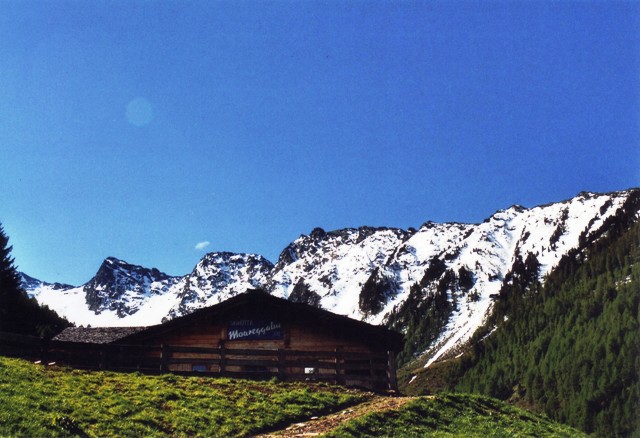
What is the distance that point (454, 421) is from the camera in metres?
21.3

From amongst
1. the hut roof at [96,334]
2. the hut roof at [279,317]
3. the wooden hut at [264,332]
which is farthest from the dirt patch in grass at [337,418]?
the hut roof at [96,334]

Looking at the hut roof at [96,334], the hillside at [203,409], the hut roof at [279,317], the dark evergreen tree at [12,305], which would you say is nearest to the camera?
the hillside at [203,409]

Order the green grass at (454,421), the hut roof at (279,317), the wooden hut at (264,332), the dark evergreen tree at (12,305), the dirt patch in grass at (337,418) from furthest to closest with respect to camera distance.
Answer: the dark evergreen tree at (12,305) → the hut roof at (279,317) → the wooden hut at (264,332) → the green grass at (454,421) → the dirt patch in grass at (337,418)

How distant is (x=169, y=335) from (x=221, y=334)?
307 cm

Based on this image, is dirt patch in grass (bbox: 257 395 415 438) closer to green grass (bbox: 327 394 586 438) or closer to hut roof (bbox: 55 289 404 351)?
green grass (bbox: 327 394 586 438)

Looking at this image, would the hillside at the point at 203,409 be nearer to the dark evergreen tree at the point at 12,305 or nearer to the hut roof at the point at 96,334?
the hut roof at the point at 96,334

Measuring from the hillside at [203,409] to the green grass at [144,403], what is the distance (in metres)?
0.03

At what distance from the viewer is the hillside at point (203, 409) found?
1581cm

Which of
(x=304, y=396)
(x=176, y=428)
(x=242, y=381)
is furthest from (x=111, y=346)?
(x=176, y=428)

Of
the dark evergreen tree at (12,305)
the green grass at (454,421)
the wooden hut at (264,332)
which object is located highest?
the dark evergreen tree at (12,305)

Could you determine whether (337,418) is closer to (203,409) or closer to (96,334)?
(203,409)

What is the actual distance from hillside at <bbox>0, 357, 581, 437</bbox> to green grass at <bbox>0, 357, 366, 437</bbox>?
1.0 inches

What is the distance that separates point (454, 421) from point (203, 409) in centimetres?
857

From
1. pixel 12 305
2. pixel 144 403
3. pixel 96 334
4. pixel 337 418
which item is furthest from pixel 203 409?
pixel 12 305
